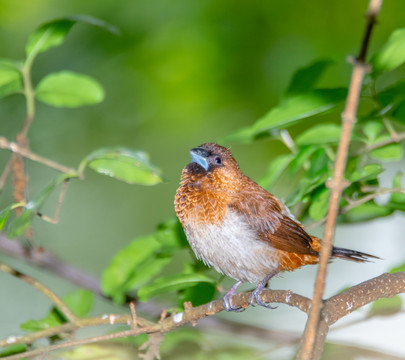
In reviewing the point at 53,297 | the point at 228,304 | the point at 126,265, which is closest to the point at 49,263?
→ the point at 126,265

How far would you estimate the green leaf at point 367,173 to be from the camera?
1.75 m

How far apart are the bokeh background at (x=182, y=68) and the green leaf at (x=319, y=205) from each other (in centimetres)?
141

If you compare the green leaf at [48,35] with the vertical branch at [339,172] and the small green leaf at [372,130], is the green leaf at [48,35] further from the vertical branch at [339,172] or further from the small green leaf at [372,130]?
the vertical branch at [339,172]

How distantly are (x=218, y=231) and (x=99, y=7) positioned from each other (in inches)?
86.3

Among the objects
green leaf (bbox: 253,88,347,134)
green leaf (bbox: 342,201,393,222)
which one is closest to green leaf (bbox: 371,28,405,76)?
green leaf (bbox: 253,88,347,134)

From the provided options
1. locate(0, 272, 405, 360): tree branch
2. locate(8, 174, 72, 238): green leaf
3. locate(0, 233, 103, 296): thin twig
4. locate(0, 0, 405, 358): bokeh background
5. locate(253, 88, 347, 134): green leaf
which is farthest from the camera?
locate(0, 0, 405, 358): bokeh background

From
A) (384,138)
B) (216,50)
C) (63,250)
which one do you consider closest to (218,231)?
(384,138)

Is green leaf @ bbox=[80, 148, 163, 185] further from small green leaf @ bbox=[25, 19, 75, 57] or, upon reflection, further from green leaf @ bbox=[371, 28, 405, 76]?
green leaf @ bbox=[371, 28, 405, 76]

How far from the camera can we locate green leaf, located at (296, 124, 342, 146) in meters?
1.91

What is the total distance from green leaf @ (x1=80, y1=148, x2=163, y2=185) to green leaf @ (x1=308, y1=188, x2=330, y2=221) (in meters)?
0.51

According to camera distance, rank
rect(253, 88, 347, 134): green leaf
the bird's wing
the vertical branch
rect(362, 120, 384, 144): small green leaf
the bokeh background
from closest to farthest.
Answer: the vertical branch → rect(253, 88, 347, 134): green leaf → rect(362, 120, 384, 144): small green leaf → the bird's wing → the bokeh background

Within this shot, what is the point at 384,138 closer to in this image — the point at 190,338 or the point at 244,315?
the point at 190,338

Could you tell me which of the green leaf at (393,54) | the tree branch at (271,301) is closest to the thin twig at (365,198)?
the tree branch at (271,301)

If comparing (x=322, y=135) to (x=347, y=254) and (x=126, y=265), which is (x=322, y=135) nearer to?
(x=347, y=254)
